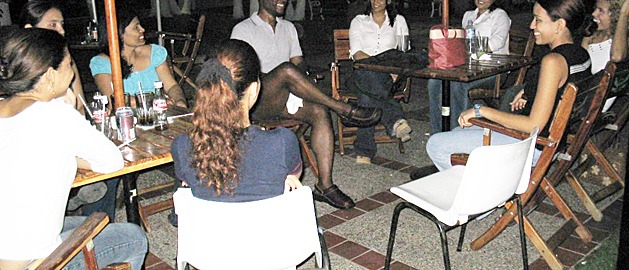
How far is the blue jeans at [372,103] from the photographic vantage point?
479 centimetres

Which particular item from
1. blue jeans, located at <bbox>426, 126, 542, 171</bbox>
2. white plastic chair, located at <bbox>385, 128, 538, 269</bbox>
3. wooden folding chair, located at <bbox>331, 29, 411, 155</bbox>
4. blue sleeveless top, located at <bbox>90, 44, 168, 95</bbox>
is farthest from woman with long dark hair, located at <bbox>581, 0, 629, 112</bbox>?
blue sleeveless top, located at <bbox>90, 44, 168, 95</bbox>

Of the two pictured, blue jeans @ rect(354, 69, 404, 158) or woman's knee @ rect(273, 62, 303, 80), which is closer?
woman's knee @ rect(273, 62, 303, 80)

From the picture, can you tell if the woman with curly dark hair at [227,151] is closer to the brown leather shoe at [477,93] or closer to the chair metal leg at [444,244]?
the chair metal leg at [444,244]

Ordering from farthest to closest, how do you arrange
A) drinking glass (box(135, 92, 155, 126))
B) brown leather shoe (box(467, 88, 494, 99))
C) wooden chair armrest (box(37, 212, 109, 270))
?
brown leather shoe (box(467, 88, 494, 99)), drinking glass (box(135, 92, 155, 126)), wooden chair armrest (box(37, 212, 109, 270))

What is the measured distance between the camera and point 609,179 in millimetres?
4078

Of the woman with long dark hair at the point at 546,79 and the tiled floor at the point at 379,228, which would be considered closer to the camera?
the woman with long dark hair at the point at 546,79

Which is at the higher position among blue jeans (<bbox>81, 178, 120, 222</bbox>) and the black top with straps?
the black top with straps

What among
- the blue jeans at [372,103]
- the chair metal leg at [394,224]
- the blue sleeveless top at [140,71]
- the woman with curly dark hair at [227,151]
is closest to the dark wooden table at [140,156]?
the woman with curly dark hair at [227,151]

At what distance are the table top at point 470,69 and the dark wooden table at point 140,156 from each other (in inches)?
63.9

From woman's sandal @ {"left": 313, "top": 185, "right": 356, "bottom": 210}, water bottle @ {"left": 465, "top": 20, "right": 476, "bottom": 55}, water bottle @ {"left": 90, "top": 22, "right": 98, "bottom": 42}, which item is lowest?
woman's sandal @ {"left": 313, "top": 185, "right": 356, "bottom": 210}

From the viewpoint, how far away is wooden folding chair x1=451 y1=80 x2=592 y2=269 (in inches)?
111

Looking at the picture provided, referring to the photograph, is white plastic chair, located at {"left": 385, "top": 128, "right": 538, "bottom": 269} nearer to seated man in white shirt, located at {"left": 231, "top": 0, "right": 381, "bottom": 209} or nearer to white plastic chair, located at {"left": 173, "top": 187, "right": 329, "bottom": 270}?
white plastic chair, located at {"left": 173, "top": 187, "right": 329, "bottom": 270}

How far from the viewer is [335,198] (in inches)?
152

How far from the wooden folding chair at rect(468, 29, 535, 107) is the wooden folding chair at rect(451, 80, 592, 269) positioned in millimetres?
1618
